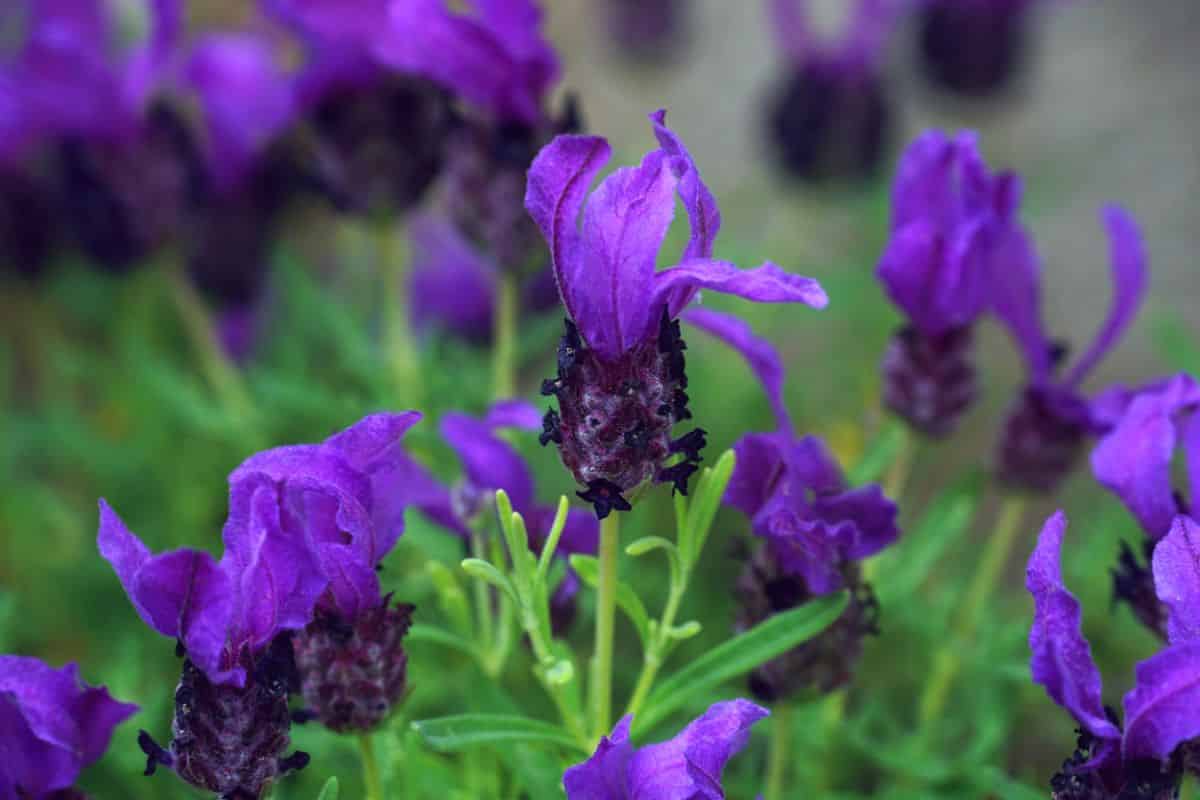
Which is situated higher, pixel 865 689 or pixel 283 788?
pixel 865 689

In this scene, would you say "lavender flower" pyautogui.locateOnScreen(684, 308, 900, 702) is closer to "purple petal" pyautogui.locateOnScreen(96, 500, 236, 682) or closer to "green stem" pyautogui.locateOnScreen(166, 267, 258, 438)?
"purple petal" pyautogui.locateOnScreen(96, 500, 236, 682)

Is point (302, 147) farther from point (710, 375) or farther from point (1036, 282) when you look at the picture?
point (1036, 282)

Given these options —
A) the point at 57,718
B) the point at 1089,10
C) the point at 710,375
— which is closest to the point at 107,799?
the point at 57,718

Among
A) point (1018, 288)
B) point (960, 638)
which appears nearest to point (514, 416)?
point (1018, 288)

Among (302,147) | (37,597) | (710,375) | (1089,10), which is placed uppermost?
(1089,10)

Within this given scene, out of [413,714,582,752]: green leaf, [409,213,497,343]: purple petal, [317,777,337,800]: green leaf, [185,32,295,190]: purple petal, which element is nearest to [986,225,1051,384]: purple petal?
[413,714,582,752]: green leaf
